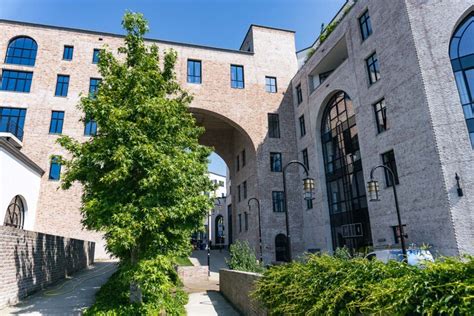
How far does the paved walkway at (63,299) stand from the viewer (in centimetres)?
959

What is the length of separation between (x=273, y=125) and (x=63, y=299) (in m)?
22.7

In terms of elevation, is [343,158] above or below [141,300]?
above

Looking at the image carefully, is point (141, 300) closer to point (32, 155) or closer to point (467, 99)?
point (467, 99)

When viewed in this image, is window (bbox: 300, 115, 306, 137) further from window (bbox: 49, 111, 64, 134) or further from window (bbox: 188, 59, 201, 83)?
window (bbox: 49, 111, 64, 134)

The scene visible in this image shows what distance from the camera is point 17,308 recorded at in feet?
31.6

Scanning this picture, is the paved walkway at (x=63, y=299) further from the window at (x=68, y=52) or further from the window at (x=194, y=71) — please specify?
the window at (x=68, y=52)

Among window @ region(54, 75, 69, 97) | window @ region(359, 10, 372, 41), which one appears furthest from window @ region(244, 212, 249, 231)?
window @ region(54, 75, 69, 97)

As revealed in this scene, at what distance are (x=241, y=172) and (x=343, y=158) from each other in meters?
12.6

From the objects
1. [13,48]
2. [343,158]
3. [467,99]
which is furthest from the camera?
[13,48]

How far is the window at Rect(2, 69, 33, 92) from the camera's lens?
2595cm

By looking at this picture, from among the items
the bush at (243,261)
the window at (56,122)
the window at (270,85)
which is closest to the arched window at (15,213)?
the window at (56,122)

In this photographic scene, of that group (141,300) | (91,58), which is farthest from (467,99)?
(91,58)

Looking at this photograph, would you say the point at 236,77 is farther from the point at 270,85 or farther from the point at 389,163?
the point at 389,163

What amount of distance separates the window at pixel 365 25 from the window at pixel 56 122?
24985 millimetres
